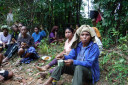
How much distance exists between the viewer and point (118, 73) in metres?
3.20

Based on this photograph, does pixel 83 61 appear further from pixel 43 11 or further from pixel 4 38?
pixel 43 11

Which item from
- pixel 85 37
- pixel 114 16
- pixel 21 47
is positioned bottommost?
pixel 21 47

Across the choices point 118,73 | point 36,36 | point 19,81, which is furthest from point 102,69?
point 36,36

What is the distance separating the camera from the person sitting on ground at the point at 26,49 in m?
4.43

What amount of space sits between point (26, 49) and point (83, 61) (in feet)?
8.72

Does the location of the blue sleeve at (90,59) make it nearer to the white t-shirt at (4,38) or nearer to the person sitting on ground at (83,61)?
the person sitting on ground at (83,61)

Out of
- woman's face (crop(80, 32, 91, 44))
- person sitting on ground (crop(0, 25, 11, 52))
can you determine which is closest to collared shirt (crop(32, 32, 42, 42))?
person sitting on ground (crop(0, 25, 11, 52))

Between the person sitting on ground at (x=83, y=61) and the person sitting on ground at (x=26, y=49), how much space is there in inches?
75.5

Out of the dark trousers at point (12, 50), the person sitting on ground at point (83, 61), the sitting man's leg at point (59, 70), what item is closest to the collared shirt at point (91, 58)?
the person sitting on ground at point (83, 61)

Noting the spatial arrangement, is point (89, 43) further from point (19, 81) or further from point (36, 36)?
point (36, 36)

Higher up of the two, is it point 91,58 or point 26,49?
point 91,58

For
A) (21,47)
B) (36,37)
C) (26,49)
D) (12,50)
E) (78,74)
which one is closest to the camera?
(78,74)

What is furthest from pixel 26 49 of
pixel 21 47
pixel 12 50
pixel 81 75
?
pixel 81 75

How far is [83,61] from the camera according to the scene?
2.47 metres
